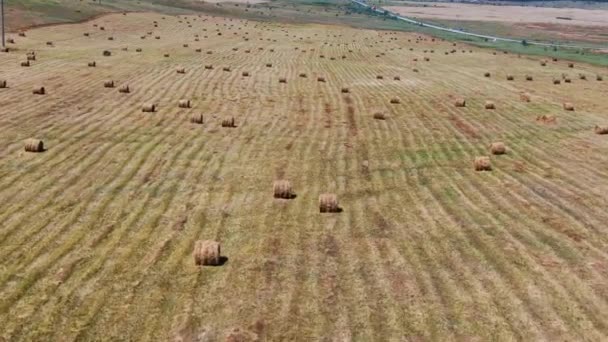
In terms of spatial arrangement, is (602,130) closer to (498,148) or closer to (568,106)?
(568,106)

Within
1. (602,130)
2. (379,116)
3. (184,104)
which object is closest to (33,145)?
(184,104)

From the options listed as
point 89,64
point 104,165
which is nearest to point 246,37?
point 89,64

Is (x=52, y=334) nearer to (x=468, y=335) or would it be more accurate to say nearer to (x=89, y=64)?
(x=468, y=335)

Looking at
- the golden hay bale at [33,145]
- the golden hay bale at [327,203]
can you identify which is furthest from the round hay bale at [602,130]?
the golden hay bale at [33,145]

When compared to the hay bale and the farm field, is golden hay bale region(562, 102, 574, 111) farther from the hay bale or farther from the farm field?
the hay bale

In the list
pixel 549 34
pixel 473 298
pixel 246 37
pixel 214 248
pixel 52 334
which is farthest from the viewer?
pixel 549 34

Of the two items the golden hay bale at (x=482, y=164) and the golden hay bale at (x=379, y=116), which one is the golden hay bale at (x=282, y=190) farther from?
the golden hay bale at (x=379, y=116)
